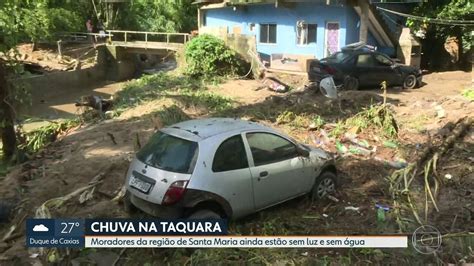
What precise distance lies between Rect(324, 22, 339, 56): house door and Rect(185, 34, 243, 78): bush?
13.7 ft

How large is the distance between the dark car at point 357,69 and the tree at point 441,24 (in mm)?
5263

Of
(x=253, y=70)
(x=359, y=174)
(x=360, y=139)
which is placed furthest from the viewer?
(x=253, y=70)

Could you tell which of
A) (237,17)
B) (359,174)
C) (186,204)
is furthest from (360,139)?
(237,17)

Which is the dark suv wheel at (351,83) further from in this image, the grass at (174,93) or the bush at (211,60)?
the bush at (211,60)

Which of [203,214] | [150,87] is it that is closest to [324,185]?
[203,214]

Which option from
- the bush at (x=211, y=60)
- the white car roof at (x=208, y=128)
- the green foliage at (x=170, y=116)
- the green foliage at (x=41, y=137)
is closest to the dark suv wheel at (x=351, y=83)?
the bush at (x=211, y=60)

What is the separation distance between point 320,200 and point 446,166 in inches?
112

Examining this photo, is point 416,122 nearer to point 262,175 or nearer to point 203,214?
point 262,175

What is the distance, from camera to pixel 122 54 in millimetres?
34625

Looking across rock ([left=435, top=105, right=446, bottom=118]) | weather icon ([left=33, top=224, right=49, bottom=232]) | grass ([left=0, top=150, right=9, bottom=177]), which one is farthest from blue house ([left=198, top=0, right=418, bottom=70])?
weather icon ([left=33, top=224, right=49, bottom=232])

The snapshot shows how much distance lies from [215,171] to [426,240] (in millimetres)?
2815

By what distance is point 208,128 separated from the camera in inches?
245

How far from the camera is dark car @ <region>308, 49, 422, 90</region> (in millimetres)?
16703

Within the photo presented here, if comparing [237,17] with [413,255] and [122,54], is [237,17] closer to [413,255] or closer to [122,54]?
[122,54]
